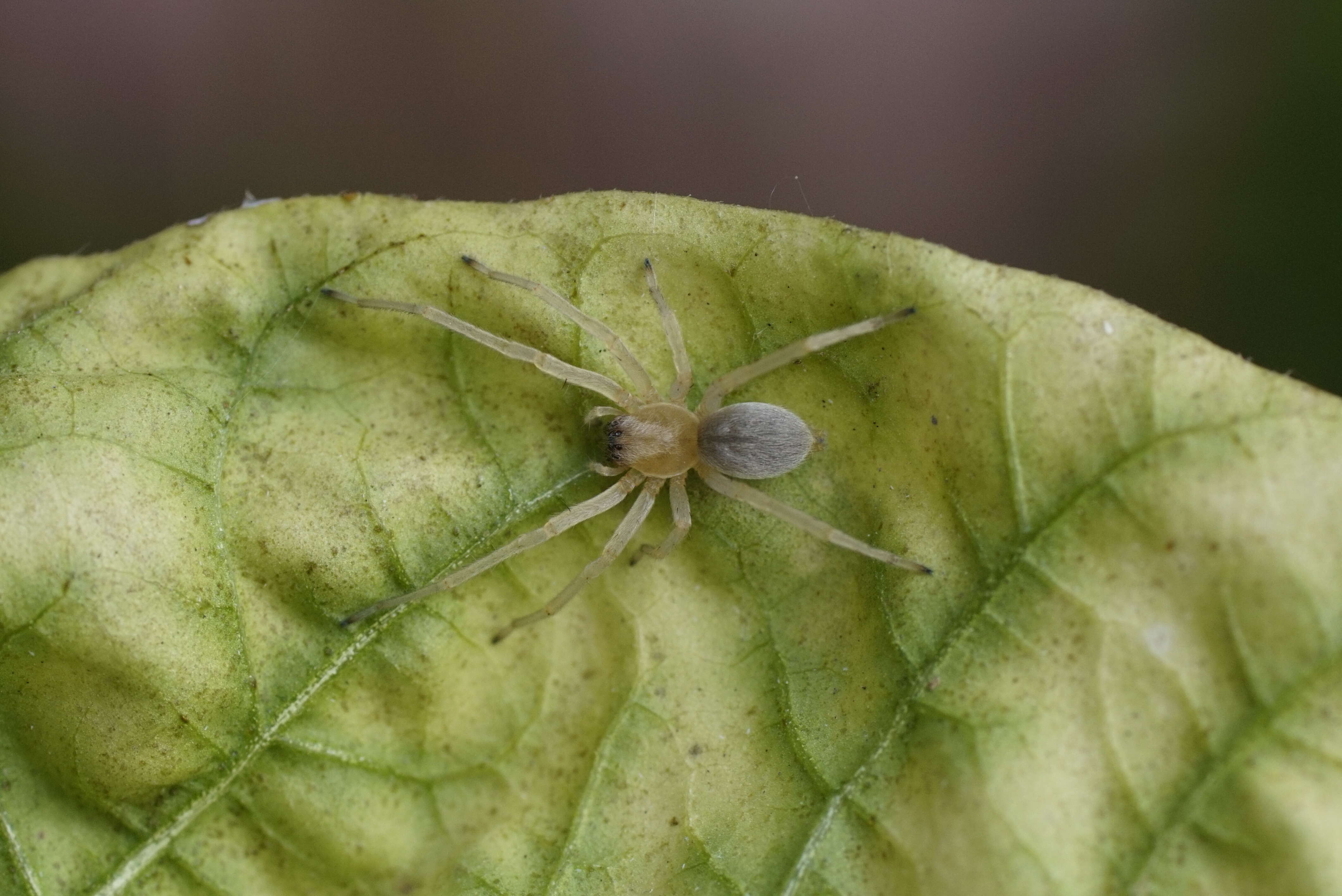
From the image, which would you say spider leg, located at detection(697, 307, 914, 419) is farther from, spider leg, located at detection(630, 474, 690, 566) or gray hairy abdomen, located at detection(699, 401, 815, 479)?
spider leg, located at detection(630, 474, 690, 566)

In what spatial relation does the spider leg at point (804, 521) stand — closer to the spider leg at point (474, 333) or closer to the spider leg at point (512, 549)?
the spider leg at point (512, 549)

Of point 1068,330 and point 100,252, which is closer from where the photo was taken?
point 1068,330

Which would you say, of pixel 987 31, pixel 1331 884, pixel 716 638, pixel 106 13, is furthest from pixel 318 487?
Answer: pixel 987 31

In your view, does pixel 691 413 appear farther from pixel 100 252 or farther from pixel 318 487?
pixel 100 252

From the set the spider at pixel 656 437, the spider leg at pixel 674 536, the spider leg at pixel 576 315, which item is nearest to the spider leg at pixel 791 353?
the spider at pixel 656 437

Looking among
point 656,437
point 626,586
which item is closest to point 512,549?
point 626,586
